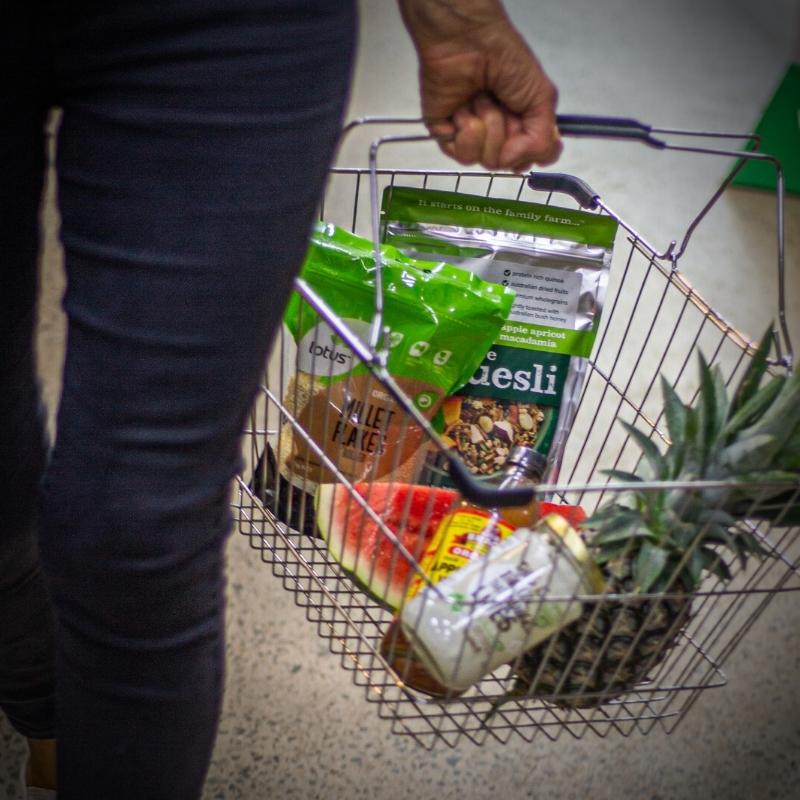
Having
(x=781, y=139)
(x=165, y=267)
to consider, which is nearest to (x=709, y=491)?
(x=165, y=267)

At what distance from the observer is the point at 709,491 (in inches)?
24.5

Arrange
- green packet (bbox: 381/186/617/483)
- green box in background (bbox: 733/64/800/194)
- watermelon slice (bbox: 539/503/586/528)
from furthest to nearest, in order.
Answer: green box in background (bbox: 733/64/800/194) → green packet (bbox: 381/186/617/483) → watermelon slice (bbox: 539/503/586/528)

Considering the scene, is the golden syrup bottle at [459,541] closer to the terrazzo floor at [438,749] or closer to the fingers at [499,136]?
the fingers at [499,136]

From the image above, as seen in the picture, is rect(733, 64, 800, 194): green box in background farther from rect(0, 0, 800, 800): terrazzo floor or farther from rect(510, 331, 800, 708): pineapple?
rect(510, 331, 800, 708): pineapple

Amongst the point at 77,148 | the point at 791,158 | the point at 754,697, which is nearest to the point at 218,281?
the point at 77,148

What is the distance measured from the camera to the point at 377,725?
101 centimetres

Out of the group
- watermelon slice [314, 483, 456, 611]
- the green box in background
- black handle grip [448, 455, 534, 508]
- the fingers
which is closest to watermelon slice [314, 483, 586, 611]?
watermelon slice [314, 483, 456, 611]

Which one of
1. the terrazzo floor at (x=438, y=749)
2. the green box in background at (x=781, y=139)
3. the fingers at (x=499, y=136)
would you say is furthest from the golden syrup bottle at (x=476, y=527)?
the green box in background at (x=781, y=139)

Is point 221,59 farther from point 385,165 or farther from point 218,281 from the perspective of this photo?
point 385,165

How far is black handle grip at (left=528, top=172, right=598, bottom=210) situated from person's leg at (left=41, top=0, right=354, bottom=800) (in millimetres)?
380

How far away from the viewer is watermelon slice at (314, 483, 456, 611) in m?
0.69

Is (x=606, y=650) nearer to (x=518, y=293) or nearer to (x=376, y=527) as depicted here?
(x=376, y=527)

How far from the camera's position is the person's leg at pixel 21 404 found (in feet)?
1.61

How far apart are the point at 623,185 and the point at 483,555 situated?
1.56m
